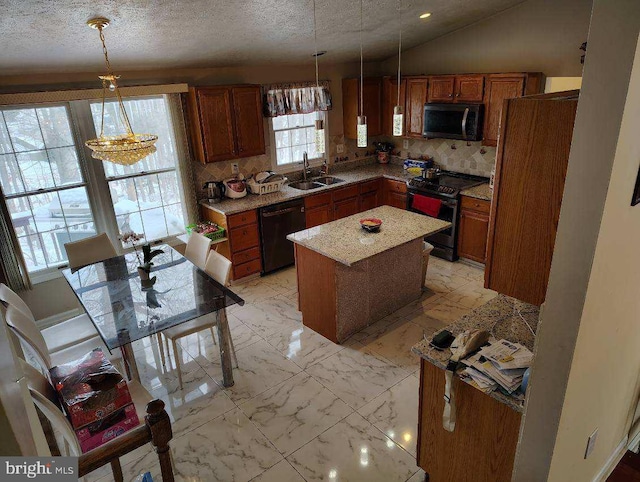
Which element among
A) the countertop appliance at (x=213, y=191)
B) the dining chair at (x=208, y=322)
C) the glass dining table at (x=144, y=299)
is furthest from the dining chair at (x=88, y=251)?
the countertop appliance at (x=213, y=191)

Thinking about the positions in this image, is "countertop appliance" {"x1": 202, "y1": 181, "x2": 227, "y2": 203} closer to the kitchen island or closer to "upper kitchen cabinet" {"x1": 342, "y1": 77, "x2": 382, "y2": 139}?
the kitchen island

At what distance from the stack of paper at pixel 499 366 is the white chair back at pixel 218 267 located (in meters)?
2.06

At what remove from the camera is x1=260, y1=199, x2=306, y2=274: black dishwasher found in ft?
17.0

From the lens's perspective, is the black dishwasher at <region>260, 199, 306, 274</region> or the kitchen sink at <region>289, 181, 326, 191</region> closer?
the black dishwasher at <region>260, 199, 306, 274</region>

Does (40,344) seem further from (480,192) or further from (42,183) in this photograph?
(480,192)

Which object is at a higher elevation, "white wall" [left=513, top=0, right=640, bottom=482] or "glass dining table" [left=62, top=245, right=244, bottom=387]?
"white wall" [left=513, top=0, right=640, bottom=482]

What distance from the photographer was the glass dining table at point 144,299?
114 inches

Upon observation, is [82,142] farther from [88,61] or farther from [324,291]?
[324,291]

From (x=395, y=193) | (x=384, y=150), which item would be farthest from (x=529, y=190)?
(x=384, y=150)

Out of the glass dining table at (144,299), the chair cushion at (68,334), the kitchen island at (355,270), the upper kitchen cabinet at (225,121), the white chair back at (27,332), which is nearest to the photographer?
the white chair back at (27,332)

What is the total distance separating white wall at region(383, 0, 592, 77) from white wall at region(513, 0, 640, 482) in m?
3.48

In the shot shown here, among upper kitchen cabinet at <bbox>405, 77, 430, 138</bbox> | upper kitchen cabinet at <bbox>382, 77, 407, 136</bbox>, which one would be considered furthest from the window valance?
upper kitchen cabinet at <bbox>405, 77, 430, 138</bbox>

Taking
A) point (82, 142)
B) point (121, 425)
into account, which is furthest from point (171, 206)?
point (121, 425)

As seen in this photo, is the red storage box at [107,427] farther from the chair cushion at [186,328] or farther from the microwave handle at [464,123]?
the microwave handle at [464,123]
